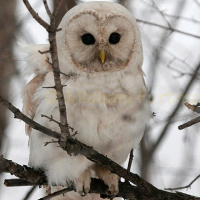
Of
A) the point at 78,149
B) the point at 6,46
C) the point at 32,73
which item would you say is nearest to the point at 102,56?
the point at 32,73

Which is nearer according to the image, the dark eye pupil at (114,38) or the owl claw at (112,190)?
the owl claw at (112,190)

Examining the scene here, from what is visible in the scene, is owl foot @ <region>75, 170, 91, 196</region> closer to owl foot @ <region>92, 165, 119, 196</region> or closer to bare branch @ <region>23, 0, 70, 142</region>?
owl foot @ <region>92, 165, 119, 196</region>

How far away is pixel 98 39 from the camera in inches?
119

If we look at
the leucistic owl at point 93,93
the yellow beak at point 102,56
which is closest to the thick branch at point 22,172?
the leucistic owl at point 93,93

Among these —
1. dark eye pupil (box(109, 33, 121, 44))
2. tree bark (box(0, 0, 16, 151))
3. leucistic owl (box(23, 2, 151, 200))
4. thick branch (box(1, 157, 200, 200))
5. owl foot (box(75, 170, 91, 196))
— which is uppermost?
tree bark (box(0, 0, 16, 151))

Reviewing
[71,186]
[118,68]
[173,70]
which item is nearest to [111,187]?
[71,186]

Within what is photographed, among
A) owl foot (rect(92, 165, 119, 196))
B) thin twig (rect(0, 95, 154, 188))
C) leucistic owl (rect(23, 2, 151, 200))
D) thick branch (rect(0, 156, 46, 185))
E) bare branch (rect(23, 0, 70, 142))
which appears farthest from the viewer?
owl foot (rect(92, 165, 119, 196))

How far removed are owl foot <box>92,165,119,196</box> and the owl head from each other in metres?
0.73

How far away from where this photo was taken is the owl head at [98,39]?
3031 millimetres

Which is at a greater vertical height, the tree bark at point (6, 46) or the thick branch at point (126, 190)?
the tree bark at point (6, 46)

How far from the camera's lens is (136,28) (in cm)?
325

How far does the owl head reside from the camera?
3031 mm

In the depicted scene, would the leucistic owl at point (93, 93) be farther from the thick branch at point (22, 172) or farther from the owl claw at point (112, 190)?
the thick branch at point (22, 172)

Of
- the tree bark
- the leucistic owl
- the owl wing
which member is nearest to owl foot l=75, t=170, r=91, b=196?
the leucistic owl
